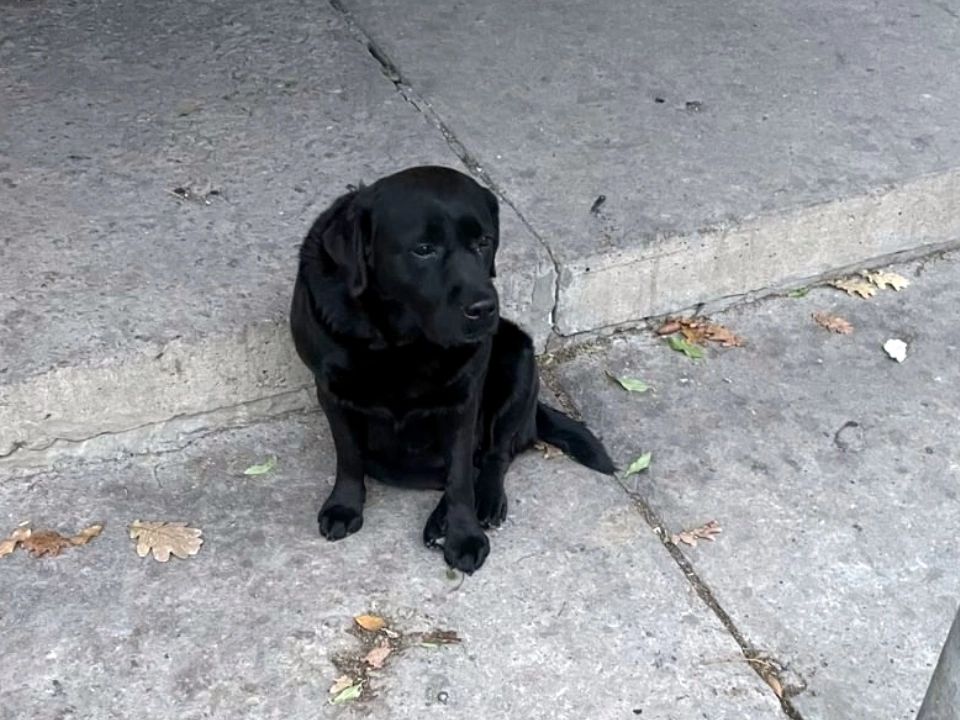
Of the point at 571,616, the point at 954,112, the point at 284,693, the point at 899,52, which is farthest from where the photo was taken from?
the point at 899,52

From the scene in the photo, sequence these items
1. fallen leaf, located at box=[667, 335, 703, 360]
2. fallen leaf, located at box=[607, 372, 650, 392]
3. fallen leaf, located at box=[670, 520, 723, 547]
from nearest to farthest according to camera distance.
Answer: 1. fallen leaf, located at box=[670, 520, 723, 547]
2. fallen leaf, located at box=[607, 372, 650, 392]
3. fallen leaf, located at box=[667, 335, 703, 360]

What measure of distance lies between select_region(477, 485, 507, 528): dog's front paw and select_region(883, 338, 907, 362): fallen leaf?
4.50 feet

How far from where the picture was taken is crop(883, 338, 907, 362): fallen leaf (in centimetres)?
427

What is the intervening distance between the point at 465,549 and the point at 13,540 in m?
1.06

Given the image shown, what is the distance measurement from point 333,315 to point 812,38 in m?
2.75

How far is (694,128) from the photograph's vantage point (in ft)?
15.4

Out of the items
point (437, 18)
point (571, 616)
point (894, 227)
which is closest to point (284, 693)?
point (571, 616)

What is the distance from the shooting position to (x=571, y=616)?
10.9ft

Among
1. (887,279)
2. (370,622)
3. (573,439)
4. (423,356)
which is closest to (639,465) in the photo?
(573,439)

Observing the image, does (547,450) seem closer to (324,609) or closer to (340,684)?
(324,609)

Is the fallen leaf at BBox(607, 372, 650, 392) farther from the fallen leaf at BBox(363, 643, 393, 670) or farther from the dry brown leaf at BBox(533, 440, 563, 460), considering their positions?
the fallen leaf at BBox(363, 643, 393, 670)

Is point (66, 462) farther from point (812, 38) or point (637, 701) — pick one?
point (812, 38)

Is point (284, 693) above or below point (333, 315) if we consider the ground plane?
below

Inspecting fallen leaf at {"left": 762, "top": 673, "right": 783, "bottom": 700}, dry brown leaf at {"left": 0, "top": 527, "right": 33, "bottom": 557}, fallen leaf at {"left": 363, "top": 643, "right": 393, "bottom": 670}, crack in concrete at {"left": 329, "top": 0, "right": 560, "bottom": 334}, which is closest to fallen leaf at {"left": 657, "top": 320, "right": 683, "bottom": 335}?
crack in concrete at {"left": 329, "top": 0, "right": 560, "bottom": 334}
